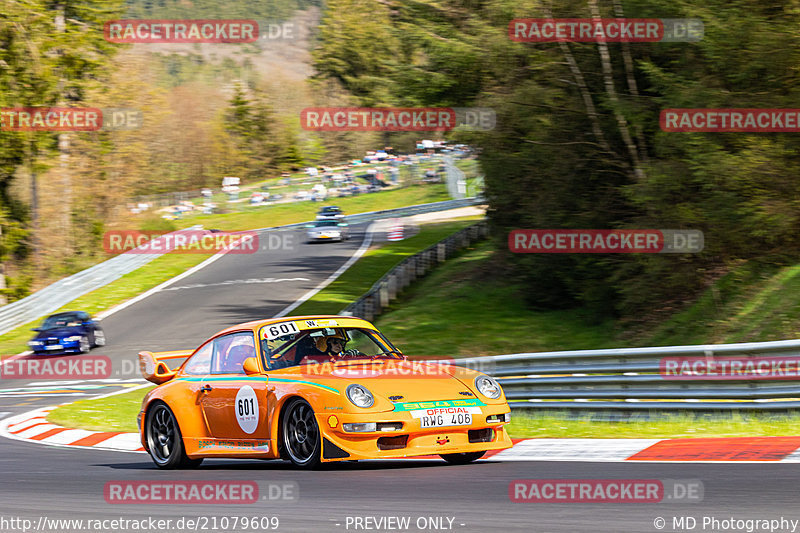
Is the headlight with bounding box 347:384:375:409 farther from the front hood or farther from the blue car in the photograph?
the blue car

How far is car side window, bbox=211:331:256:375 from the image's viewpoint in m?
9.16

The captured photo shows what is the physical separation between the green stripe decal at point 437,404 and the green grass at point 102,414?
7996mm

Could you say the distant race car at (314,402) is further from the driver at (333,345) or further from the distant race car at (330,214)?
the distant race car at (330,214)

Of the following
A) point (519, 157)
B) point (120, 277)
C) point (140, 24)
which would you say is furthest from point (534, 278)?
point (140, 24)

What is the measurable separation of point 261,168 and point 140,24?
47.8 meters

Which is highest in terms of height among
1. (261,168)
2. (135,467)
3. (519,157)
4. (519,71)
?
(261,168)

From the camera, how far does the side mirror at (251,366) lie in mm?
8841

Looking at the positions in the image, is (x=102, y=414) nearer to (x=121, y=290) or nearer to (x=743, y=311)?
(x=743, y=311)

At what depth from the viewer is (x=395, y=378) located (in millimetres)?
8523

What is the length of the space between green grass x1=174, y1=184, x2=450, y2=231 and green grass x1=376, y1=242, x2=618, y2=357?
30673 mm

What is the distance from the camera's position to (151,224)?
56312mm

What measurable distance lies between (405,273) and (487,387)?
24.5 meters

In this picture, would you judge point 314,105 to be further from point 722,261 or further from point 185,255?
point 722,261

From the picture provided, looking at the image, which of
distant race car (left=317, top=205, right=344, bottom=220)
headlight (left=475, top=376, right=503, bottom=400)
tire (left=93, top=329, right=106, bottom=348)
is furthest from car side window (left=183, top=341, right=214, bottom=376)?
distant race car (left=317, top=205, right=344, bottom=220)
